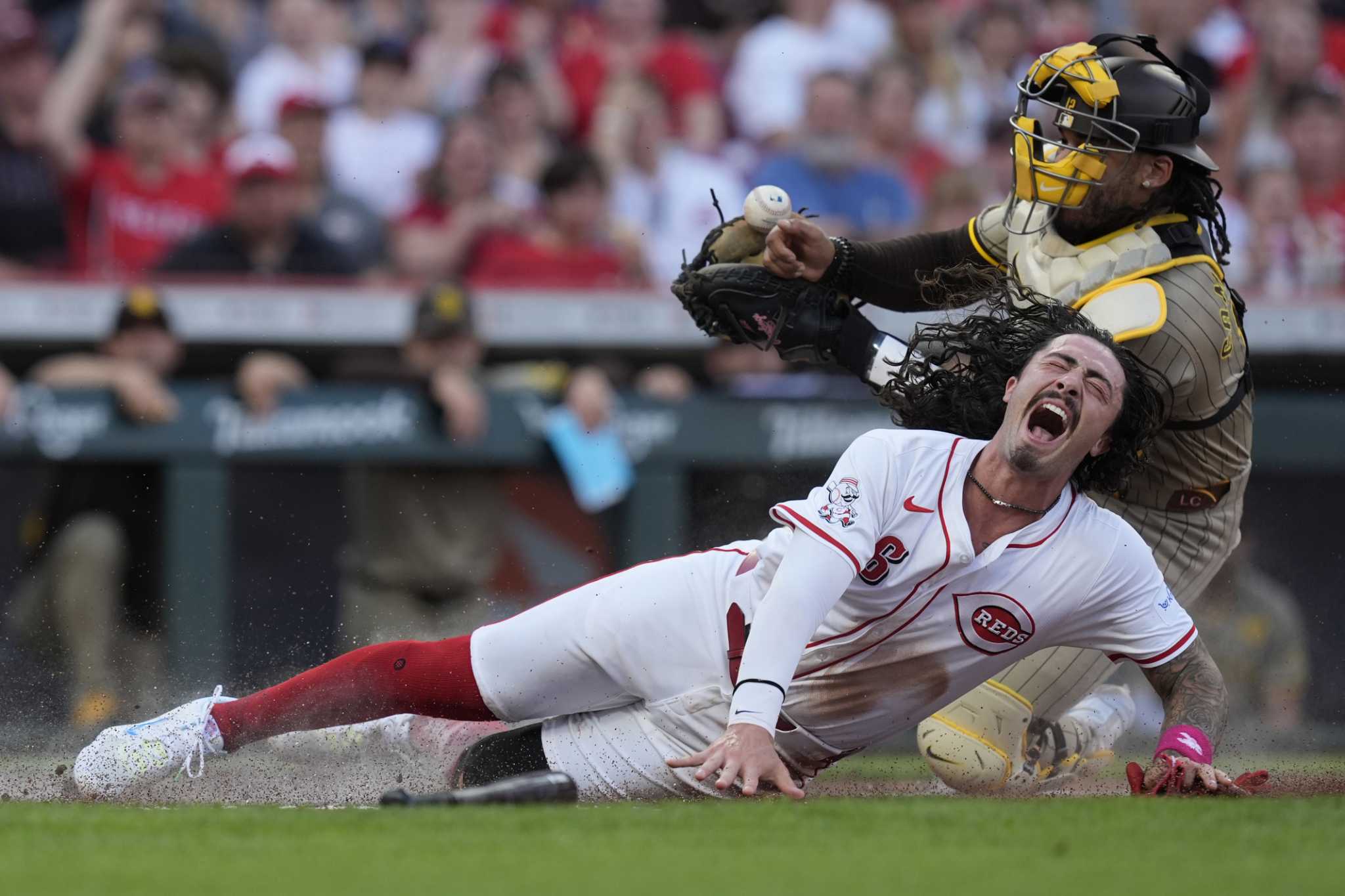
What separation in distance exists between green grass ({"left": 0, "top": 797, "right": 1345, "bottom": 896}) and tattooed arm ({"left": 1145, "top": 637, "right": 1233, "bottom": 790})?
0.07 m

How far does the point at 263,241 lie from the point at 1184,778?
5900 mm

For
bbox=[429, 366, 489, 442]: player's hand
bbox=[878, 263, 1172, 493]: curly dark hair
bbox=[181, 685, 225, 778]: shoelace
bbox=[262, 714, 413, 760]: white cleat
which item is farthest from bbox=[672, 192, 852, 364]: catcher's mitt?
bbox=[429, 366, 489, 442]: player's hand

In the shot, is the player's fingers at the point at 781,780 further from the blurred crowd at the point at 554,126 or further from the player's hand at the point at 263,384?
the blurred crowd at the point at 554,126

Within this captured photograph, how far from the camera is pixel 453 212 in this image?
30.8 feet

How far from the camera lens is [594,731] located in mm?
4574

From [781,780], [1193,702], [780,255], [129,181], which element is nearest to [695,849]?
[781,780]

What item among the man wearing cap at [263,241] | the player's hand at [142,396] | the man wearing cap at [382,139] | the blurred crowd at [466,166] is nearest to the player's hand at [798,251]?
the blurred crowd at [466,166]

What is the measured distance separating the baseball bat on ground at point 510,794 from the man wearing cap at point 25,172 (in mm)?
5546

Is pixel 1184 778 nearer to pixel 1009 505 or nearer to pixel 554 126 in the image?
pixel 1009 505

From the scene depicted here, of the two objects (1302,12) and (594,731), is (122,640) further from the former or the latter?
(1302,12)

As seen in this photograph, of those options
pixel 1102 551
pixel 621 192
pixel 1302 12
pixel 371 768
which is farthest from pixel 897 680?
pixel 1302 12

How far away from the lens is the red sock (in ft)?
14.9

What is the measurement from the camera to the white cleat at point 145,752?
454 cm

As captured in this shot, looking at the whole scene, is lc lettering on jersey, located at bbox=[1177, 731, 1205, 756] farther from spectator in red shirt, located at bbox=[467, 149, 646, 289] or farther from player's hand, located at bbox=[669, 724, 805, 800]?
spectator in red shirt, located at bbox=[467, 149, 646, 289]
